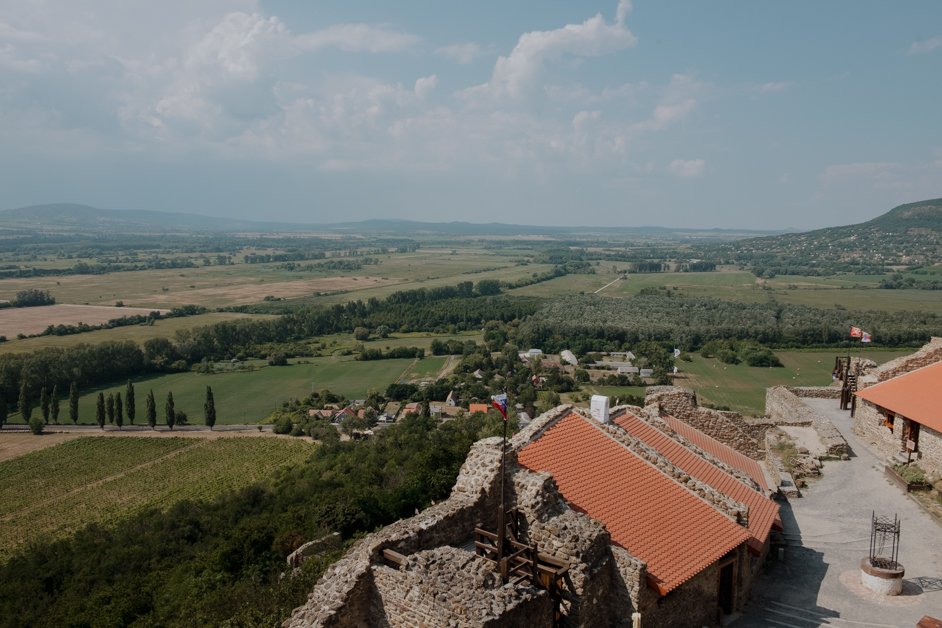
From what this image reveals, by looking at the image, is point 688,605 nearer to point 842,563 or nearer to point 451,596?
point 451,596

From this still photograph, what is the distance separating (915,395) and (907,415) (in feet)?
4.97

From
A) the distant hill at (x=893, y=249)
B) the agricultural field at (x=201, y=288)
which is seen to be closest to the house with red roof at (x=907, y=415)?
the agricultural field at (x=201, y=288)

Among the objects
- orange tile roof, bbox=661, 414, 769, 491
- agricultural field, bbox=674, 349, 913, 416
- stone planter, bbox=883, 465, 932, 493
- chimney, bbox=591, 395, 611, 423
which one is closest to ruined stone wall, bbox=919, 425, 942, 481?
stone planter, bbox=883, 465, 932, 493

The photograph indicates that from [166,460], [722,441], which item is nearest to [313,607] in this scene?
[722,441]

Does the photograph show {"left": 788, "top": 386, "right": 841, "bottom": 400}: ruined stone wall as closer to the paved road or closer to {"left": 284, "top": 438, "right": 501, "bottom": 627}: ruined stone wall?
the paved road

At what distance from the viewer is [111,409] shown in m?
67.4

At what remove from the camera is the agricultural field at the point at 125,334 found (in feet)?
305

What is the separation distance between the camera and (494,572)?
9.92 metres

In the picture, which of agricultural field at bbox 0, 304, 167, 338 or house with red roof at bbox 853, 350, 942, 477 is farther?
agricultural field at bbox 0, 304, 167, 338

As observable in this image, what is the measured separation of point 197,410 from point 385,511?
190 feet

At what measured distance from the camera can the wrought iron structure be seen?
13.5 meters

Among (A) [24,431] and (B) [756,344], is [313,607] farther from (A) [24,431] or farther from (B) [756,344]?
(B) [756,344]

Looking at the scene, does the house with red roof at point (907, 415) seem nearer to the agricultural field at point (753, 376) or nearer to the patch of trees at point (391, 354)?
the agricultural field at point (753, 376)

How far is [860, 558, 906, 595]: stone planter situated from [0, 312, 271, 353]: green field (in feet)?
337
